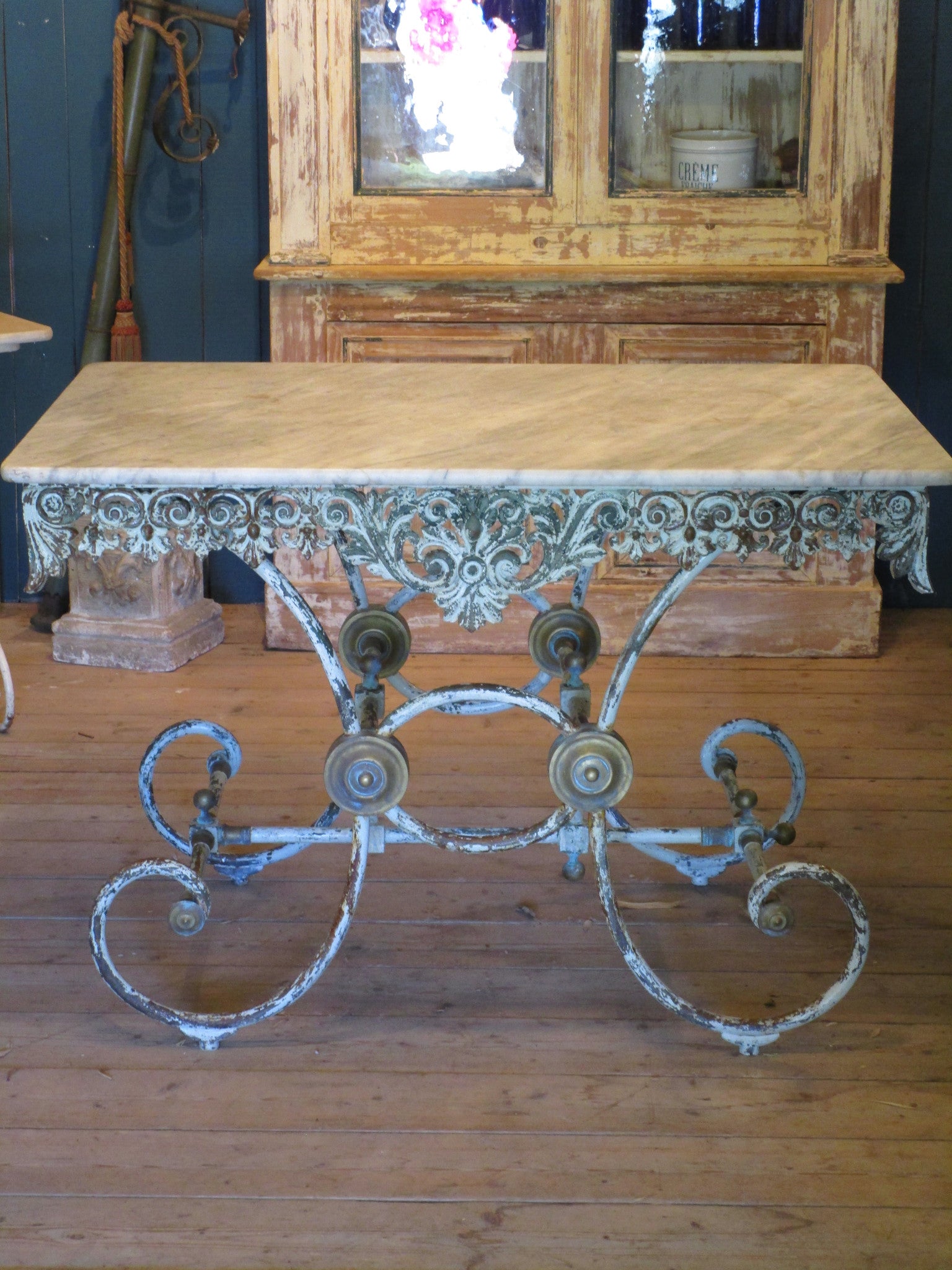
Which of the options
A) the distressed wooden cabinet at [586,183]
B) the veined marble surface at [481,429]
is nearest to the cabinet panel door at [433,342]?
the distressed wooden cabinet at [586,183]

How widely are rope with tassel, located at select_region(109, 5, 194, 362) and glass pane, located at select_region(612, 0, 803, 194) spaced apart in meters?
1.07

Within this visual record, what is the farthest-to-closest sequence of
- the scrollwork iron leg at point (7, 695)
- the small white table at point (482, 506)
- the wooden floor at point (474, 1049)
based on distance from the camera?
the scrollwork iron leg at point (7, 695)
the small white table at point (482, 506)
the wooden floor at point (474, 1049)

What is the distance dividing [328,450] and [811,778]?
4.81ft

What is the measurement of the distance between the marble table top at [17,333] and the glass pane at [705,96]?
1351 mm

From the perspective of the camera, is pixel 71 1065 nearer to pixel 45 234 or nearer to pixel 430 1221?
pixel 430 1221

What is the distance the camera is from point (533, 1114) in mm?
1901

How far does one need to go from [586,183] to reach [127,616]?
4.93ft

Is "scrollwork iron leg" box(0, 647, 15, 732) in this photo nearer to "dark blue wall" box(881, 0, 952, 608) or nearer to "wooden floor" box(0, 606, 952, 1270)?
"wooden floor" box(0, 606, 952, 1270)

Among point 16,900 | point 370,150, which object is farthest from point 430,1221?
point 370,150

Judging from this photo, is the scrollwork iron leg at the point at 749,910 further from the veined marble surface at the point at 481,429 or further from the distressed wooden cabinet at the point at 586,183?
the distressed wooden cabinet at the point at 586,183

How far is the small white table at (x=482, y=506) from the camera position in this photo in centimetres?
181

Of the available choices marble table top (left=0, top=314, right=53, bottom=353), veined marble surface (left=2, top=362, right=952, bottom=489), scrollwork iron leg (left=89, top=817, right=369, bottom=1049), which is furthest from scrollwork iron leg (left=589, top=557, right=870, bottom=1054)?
marble table top (left=0, top=314, right=53, bottom=353)

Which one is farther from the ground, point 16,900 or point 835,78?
point 835,78

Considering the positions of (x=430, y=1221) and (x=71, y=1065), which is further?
(x=71, y=1065)
